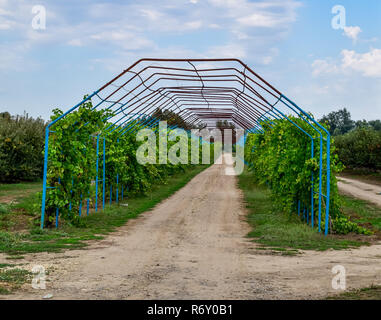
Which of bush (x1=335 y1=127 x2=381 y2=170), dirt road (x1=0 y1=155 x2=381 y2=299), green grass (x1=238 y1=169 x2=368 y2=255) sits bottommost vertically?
dirt road (x1=0 y1=155 x2=381 y2=299)

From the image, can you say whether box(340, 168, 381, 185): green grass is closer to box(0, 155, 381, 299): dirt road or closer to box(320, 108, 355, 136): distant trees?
box(0, 155, 381, 299): dirt road

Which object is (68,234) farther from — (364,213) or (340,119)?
(340,119)

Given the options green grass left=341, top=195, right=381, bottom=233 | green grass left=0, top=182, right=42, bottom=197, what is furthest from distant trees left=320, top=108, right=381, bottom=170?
green grass left=0, top=182, right=42, bottom=197

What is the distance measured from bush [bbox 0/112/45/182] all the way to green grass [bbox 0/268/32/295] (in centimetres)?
1794

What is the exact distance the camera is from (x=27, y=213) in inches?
529

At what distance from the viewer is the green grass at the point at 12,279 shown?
5.94 metres

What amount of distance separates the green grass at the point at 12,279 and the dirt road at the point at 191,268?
0.74 ft

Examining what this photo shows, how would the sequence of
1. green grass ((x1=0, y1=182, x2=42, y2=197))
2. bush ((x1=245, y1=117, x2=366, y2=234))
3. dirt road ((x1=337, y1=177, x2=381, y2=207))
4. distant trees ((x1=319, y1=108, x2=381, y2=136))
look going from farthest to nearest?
1. distant trees ((x1=319, y1=108, x2=381, y2=136))
2. green grass ((x1=0, y1=182, x2=42, y2=197))
3. dirt road ((x1=337, y1=177, x2=381, y2=207))
4. bush ((x1=245, y1=117, x2=366, y2=234))

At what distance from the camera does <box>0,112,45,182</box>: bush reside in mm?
24781

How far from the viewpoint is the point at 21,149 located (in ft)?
82.4

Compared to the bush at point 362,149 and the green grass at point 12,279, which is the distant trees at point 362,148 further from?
the green grass at point 12,279

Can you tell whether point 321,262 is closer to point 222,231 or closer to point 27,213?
point 222,231
